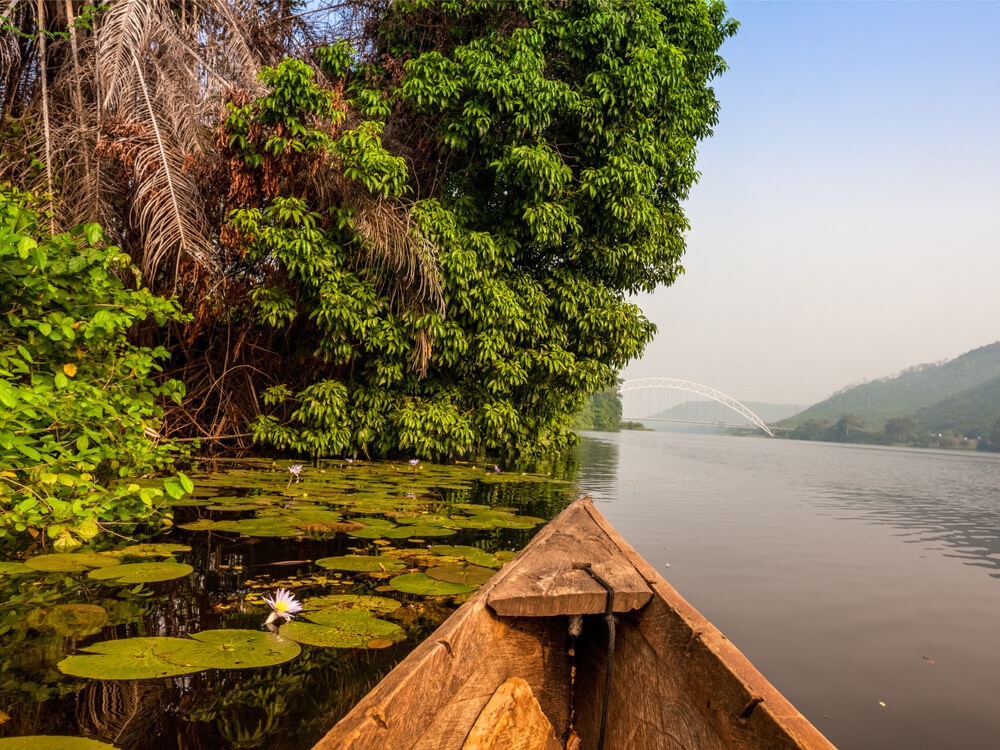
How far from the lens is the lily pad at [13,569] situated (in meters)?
2.46

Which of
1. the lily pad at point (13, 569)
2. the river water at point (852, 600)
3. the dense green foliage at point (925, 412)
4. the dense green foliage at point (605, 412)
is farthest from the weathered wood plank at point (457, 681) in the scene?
the dense green foliage at point (925, 412)

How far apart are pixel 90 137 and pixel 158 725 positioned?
7.10 meters

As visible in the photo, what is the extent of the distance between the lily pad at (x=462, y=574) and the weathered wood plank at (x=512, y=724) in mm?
1240

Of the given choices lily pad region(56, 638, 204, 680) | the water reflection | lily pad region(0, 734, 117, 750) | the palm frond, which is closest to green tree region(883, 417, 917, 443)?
the water reflection

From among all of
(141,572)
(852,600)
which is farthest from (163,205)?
(852,600)

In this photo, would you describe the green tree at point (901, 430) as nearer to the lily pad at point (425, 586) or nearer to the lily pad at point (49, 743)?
the lily pad at point (425, 586)

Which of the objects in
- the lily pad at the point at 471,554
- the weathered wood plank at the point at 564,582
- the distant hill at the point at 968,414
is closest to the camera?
the weathered wood plank at the point at 564,582

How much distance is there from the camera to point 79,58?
675 centimetres

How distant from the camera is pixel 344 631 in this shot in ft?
6.86

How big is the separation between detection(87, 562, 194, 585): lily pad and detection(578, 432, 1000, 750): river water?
8.42 feet

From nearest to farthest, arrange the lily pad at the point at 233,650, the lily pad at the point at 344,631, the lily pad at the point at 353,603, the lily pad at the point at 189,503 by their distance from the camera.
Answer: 1. the lily pad at the point at 233,650
2. the lily pad at the point at 344,631
3. the lily pad at the point at 353,603
4. the lily pad at the point at 189,503

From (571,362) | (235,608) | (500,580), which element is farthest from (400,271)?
(500,580)

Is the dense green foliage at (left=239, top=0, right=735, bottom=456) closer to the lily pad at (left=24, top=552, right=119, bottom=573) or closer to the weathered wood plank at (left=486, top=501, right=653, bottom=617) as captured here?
the lily pad at (left=24, top=552, right=119, bottom=573)

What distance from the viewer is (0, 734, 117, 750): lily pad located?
1252 millimetres
